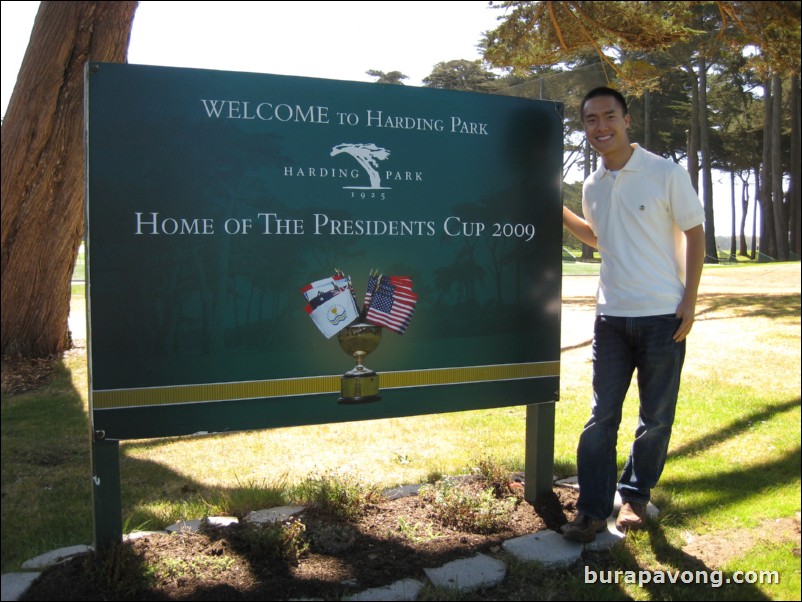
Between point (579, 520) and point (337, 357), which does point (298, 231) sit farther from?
point (579, 520)

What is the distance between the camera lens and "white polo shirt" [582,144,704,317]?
318 centimetres

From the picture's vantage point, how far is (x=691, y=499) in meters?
3.88

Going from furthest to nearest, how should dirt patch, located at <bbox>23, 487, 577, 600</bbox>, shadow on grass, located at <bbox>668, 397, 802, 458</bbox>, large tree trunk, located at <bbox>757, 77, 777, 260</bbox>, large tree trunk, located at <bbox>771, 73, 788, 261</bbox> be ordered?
large tree trunk, located at <bbox>757, 77, 777, 260</bbox>, large tree trunk, located at <bbox>771, 73, 788, 261</bbox>, shadow on grass, located at <bbox>668, 397, 802, 458</bbox>, dirt patch, located at <bbox>23, 487, 577, 600</bbox>

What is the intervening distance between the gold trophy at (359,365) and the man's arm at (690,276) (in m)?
1.39

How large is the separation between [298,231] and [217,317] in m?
0.52

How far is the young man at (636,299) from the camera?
318 centimetres

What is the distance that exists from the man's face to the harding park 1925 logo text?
Result: 3.02 ft

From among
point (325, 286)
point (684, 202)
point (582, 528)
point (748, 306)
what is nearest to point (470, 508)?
point (582, 528)

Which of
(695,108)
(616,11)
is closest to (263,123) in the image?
(616,11)

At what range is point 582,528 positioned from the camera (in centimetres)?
320

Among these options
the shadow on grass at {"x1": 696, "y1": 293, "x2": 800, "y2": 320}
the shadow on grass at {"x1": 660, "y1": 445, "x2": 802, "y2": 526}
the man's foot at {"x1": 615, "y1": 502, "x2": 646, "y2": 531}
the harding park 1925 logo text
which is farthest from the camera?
the shadow on grass at {"x1": 696, "y1": 293, "x2": 800, "y2": 320}

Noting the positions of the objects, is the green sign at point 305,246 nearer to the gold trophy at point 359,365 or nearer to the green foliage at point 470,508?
the gold trophy at point 359,365

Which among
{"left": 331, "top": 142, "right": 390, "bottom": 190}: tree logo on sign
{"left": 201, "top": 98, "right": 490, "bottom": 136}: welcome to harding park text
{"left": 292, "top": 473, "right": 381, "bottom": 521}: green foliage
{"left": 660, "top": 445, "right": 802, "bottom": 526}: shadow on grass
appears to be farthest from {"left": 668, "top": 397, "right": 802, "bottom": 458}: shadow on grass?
{"left": 331, "top": 142, "right": 390, "bottom": 190}: tree logo on sign

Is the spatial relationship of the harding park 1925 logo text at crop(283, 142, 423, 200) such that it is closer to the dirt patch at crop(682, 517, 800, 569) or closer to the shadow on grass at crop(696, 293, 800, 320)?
the dirt patch at crop(682, 517, 800, 569)
